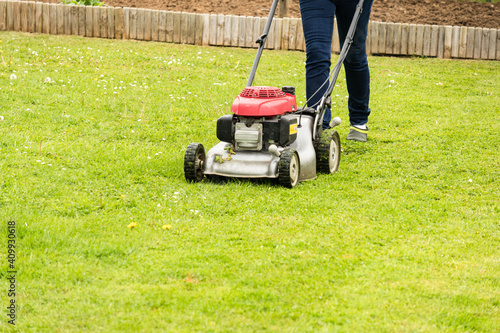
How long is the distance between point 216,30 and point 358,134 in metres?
5.24

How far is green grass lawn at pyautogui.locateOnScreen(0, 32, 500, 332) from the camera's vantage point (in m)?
2.60

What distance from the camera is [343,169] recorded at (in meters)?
4.84

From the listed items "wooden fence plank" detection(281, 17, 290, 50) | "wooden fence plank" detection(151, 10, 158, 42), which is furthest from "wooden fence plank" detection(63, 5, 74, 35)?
"wooden fence plank" detection(281, 17, 290, 50)

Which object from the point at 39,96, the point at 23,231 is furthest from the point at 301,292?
the point at 39,96

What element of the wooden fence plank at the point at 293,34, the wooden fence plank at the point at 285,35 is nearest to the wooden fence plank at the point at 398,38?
the wooden fence plank at the point at 293,34

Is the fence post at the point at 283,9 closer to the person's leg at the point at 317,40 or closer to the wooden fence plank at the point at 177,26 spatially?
the wooden fence plank at the point at 177,26

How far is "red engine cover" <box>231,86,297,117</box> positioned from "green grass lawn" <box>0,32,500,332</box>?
456 millimetres

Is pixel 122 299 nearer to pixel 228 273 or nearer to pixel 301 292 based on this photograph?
pixel 228 273

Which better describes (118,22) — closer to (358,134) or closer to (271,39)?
(271,39)

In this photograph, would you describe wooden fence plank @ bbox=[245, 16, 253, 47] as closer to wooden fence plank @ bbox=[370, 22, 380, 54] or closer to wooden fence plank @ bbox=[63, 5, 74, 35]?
wooden fence plank @ bbox=[370, 22, 380, 54]

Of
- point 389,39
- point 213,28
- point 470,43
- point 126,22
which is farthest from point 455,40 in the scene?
point 126,22

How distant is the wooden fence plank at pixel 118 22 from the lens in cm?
1048

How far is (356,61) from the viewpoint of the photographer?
5.34 m

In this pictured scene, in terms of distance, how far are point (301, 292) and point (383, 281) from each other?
0.39 m
